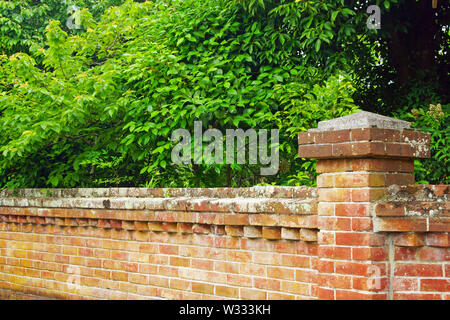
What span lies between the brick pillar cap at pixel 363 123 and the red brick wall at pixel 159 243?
615mm

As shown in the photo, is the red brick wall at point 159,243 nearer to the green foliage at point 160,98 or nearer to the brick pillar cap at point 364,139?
the brick pillar cap at point 364,139

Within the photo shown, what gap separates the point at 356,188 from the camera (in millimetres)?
3654

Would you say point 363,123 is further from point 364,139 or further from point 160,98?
point 160,98

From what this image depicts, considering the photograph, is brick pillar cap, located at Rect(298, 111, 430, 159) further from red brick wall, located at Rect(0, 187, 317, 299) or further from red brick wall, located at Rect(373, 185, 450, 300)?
red brick wall, located at Rect(0, 187, 317, 299)

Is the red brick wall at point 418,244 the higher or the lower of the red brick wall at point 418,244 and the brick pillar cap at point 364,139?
the lower

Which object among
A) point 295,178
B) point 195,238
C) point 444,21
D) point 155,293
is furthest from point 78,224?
Result: point 444,21

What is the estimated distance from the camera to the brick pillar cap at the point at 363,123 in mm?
3643

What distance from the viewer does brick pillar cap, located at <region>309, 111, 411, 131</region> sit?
12.0ft

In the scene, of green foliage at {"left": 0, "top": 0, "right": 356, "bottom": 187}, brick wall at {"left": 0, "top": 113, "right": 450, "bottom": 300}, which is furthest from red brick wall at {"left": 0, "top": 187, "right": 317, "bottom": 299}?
green foliage at {"left": 0, "top": 0, "right": 356, "bottom": 187}

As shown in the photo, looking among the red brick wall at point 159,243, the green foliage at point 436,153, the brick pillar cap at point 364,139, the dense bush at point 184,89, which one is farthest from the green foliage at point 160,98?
the brick pillar cap at point 364,139

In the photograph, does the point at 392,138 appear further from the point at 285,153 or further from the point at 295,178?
the point at 285,153

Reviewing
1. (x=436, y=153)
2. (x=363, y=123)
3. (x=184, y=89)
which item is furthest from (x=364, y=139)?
(x=184, y=89)

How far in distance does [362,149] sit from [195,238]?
2016 mm

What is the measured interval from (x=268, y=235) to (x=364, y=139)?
123 cm
